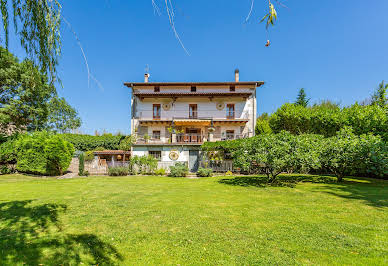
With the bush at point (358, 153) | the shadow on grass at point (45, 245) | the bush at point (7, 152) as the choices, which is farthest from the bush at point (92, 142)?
the bush at point (358, 153)

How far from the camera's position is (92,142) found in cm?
2745

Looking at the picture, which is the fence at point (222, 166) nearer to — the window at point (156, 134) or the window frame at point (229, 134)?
the window frame at point (229, 134)

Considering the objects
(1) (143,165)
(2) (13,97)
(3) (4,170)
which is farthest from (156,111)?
(3) (4,170)

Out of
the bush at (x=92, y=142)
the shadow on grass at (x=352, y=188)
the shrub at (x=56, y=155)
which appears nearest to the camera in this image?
the shadow on grass at (x=352, y=188)

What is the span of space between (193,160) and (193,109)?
749 centimetres

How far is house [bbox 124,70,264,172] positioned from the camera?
2238 cm

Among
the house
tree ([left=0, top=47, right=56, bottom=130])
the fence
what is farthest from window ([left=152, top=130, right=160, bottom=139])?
tree ([left=0, top=47, right=56, bottom=130])

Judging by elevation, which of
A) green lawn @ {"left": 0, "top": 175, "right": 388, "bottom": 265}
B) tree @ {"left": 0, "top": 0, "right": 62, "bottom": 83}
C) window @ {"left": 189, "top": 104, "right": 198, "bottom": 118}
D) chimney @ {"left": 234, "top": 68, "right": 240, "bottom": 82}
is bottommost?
green lawn @ {"left": 0, "top": 175, "right": 388, "bottom": 265}

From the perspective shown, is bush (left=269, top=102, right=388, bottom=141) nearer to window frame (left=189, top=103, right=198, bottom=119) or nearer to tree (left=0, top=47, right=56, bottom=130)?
window frame (left=189, top=103, right=198, bottom=119)

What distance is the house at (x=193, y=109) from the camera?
2238 centimetres

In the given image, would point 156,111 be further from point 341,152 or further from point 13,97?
point 341,152

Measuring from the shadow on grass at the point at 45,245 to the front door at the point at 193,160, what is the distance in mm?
15158

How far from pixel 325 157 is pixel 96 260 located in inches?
496

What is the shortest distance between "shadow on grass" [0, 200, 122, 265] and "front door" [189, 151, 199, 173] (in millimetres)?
15158
